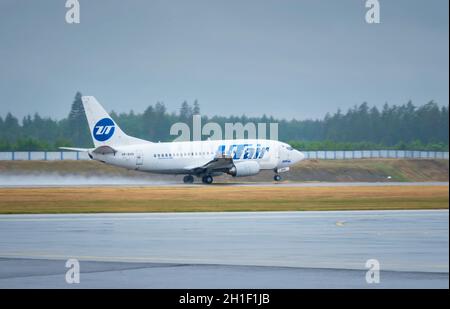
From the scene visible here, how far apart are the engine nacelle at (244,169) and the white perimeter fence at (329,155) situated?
22.0 m

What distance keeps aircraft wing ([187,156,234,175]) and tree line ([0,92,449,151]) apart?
24761 mm

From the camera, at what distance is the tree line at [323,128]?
9088cm

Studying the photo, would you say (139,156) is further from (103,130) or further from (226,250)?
(226,250)

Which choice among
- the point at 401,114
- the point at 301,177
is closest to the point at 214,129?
the point at 301,177

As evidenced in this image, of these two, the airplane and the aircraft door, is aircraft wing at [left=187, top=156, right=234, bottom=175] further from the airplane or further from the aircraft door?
the aircraft door

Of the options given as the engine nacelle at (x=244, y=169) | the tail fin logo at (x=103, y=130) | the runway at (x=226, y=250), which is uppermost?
the tail fin logo at (x=103, y=130)

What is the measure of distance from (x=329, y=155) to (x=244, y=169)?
28.6m

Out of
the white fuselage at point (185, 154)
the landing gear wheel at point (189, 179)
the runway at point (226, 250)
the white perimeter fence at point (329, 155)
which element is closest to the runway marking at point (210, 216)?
the runway at point (226, 250)

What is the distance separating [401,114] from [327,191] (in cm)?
5505

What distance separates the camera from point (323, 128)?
425 ft

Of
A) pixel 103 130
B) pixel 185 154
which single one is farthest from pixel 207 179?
pixel 103 130

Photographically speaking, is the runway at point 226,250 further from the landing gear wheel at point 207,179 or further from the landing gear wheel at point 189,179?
the landing gear wheel at point 189,179

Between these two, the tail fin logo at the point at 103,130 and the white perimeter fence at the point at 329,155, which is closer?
the tail fin logo at the point at 103,130
